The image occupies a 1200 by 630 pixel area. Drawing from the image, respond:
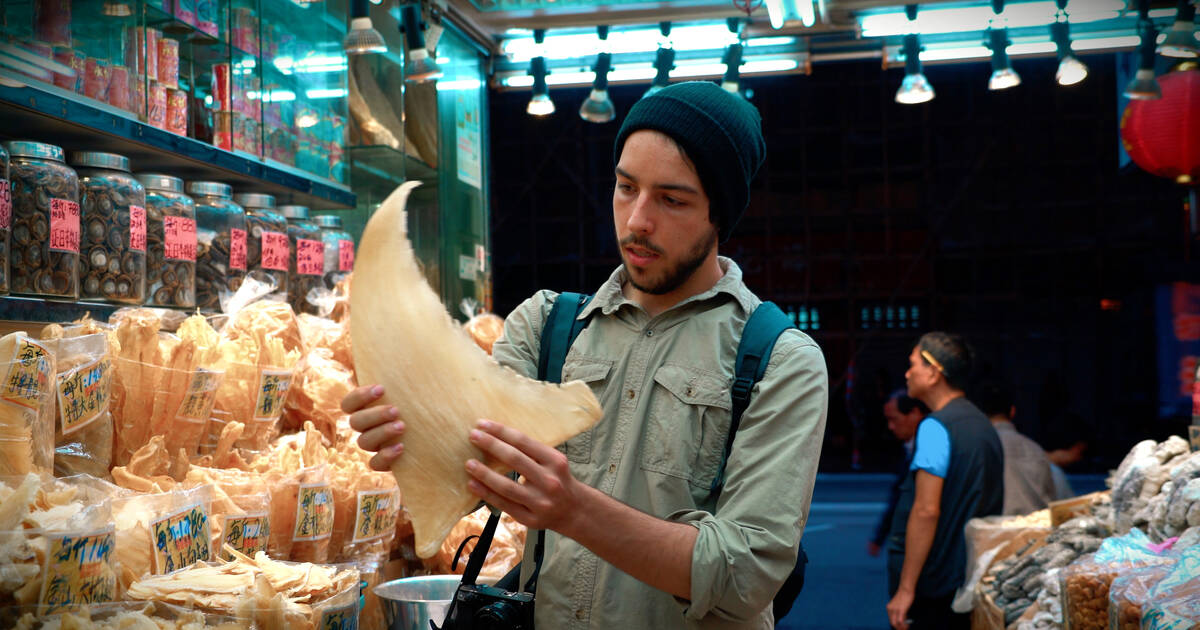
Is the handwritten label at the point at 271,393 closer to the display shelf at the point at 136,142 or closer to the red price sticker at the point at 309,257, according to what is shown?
the display shelf at the point at 136,142

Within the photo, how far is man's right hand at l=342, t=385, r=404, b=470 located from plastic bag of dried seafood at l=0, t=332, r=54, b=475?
1.65 feet

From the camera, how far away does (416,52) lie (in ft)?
11.0

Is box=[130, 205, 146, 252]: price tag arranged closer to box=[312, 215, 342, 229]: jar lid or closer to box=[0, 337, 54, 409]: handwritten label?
box=[0, 337, 54, 409]: handwritten label

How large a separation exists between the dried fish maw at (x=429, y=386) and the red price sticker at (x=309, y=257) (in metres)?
1.58

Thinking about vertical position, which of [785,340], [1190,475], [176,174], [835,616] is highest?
[176,174]

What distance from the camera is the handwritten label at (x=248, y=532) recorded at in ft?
4.71

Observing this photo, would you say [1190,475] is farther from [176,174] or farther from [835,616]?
[835,616]

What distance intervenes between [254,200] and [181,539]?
52.5 inches

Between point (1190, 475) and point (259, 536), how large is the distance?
210 cm

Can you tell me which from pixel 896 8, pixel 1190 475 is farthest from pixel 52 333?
pixel 896 8

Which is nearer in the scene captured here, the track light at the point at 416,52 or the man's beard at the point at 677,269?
the man's beard at the point at 677,269

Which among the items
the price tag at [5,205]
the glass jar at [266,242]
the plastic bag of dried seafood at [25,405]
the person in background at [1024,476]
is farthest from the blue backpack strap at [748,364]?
the person in background at [1024,476]

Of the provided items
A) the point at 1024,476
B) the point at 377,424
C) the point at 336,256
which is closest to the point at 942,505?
the point at 1024,476

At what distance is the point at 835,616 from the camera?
6535 millimetres
